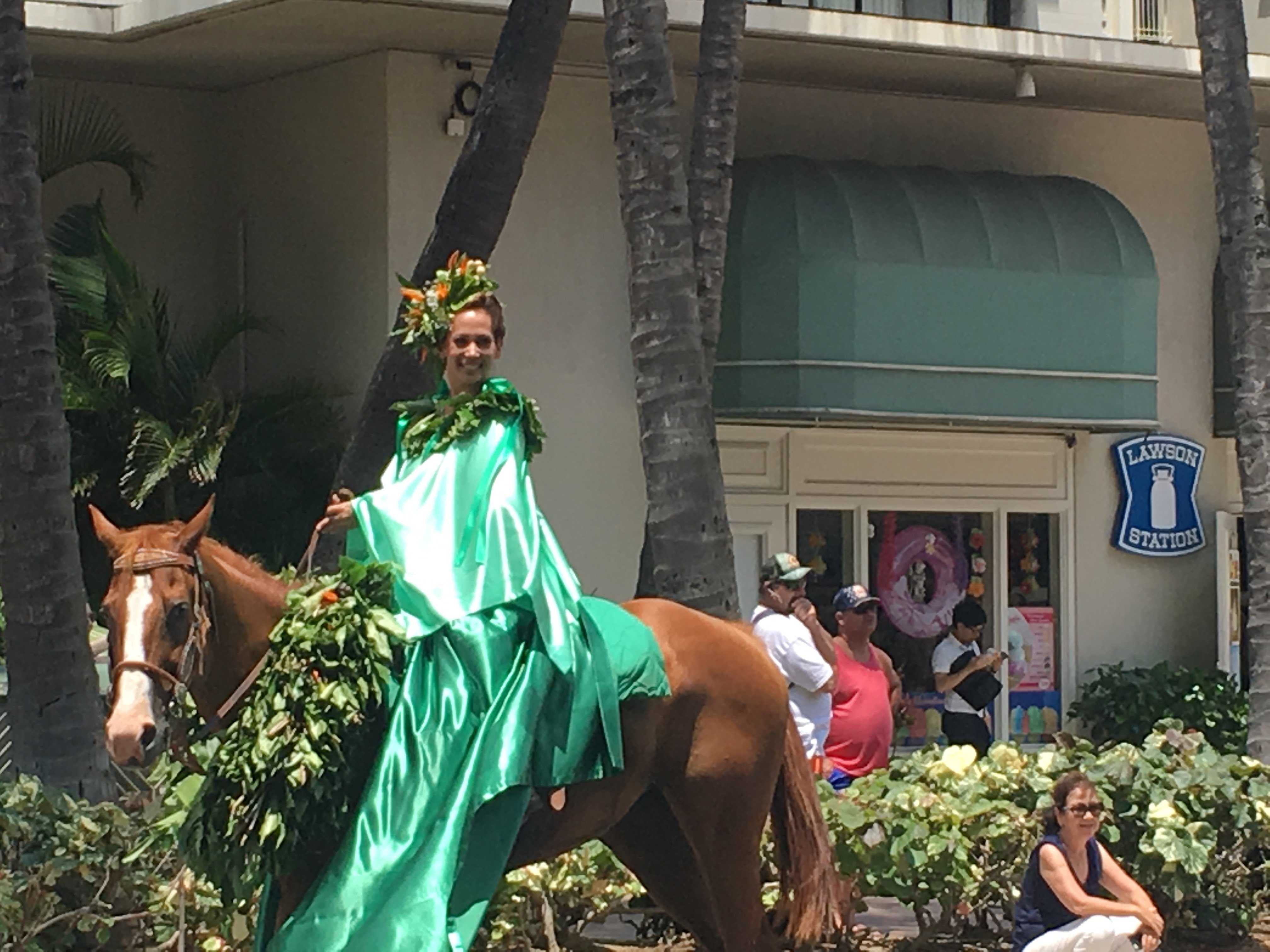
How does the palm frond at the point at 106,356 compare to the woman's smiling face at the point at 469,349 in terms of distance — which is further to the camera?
the palm frond at the point at 106,356

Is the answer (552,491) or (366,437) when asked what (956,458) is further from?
(366,437)

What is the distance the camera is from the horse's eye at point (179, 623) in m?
5.32

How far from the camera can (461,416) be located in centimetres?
600

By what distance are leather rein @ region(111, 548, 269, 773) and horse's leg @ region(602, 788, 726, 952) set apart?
1.73 meters

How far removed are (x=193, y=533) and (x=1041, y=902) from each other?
12.5 feet

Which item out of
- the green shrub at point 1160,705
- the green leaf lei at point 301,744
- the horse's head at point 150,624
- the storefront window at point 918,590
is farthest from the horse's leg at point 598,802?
the green shrub at point 1160,705

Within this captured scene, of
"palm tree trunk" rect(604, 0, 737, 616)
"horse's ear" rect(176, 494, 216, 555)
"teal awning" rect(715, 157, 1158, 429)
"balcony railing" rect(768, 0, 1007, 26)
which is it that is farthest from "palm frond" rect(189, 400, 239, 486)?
"horse's ear" rect(176, 494, 216, 555)

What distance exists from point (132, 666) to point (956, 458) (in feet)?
43.2

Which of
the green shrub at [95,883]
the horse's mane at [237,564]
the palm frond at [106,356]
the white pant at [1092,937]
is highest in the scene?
the palm frond at [106,356]

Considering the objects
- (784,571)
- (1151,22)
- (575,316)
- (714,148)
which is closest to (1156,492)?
(1151,22)

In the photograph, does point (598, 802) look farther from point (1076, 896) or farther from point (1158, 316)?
point (1158, 316)

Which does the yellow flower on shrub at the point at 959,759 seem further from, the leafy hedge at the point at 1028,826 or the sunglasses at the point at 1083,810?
the sunglasses at the point at 1083,810

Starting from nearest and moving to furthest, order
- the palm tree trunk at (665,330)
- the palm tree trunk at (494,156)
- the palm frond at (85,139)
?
the palm tree trunk at (665,330) < the palm tree trunk at (494,156) < the palm frond at (85,139)

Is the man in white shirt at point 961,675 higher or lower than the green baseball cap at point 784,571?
lower
